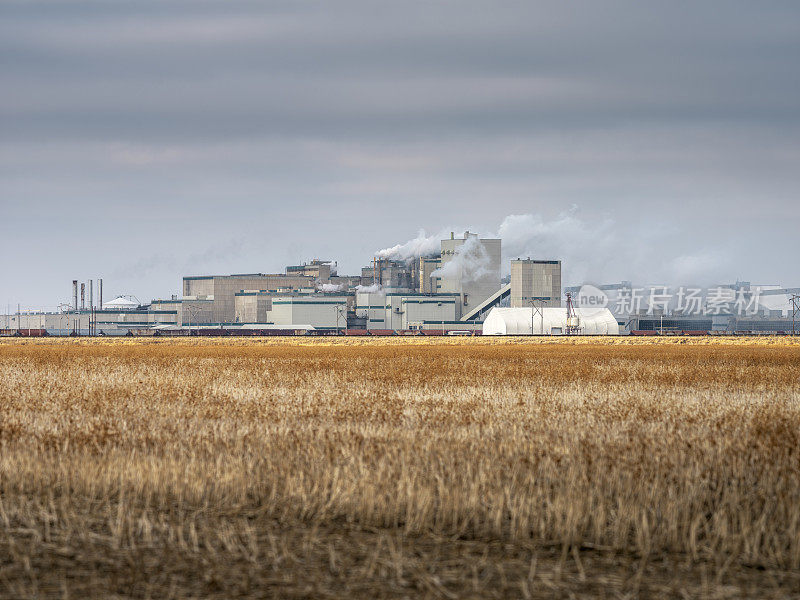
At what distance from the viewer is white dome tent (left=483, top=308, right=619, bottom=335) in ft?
567

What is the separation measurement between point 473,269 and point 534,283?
43.6ft

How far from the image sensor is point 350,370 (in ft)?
124

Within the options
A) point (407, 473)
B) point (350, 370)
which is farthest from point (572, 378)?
point (407, 473)

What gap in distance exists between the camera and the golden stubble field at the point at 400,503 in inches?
309

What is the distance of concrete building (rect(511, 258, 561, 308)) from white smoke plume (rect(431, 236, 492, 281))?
22.3 feet

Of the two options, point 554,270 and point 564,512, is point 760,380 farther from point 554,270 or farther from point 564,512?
point 554,270

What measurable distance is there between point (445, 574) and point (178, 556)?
2452 mm

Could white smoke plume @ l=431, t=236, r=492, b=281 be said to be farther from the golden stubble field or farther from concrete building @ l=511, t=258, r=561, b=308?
the golden stubble field

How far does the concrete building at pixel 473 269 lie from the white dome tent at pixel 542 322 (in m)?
18.3

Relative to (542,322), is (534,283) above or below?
above

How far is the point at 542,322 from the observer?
17412cm

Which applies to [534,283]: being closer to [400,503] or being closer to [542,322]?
[542,322]

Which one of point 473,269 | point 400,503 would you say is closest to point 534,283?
point 473,269

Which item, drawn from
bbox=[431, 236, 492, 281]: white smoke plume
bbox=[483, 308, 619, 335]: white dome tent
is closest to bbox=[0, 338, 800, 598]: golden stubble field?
bbox=[483, 308, 619, 335]: white dome tent
